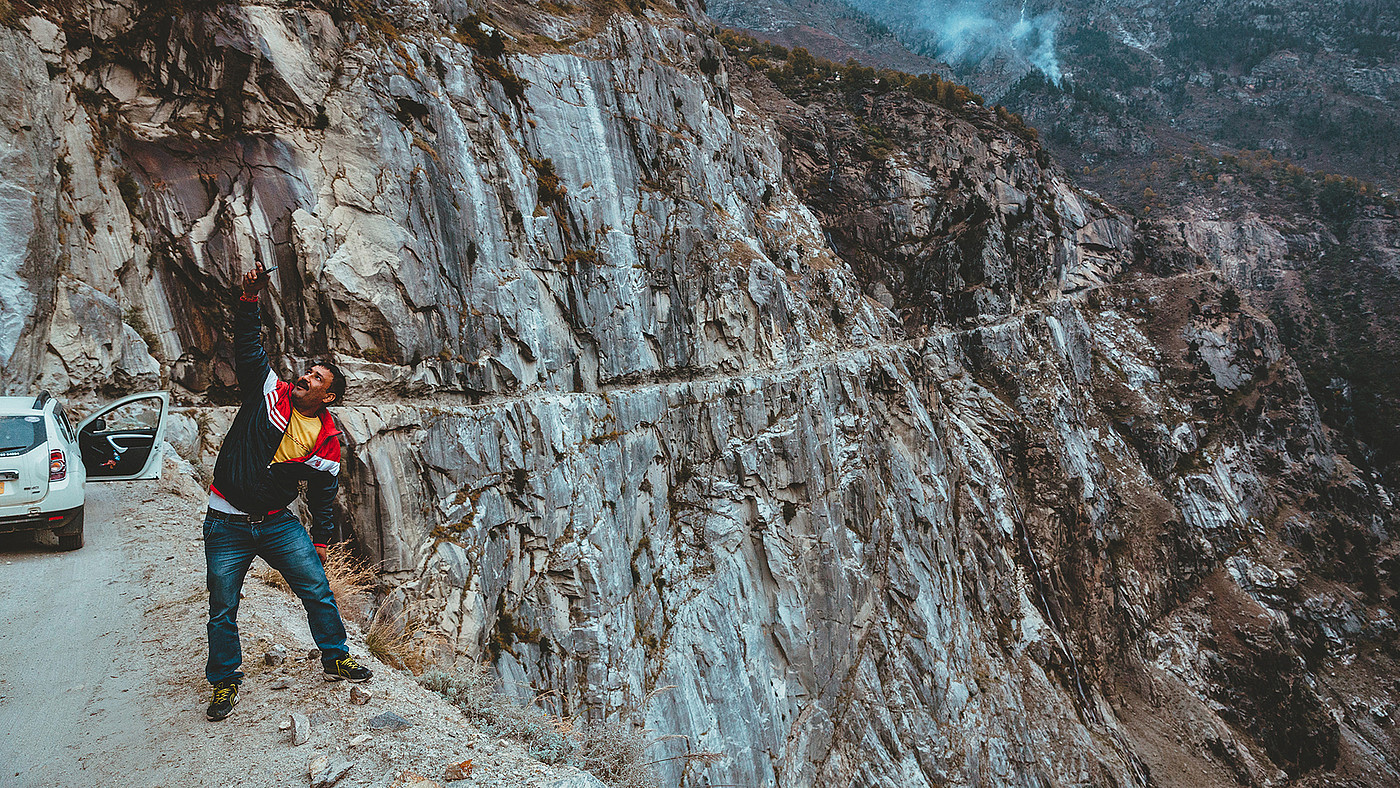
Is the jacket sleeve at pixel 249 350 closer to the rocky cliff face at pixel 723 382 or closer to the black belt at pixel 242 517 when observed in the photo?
the black belt at pixel 242 517

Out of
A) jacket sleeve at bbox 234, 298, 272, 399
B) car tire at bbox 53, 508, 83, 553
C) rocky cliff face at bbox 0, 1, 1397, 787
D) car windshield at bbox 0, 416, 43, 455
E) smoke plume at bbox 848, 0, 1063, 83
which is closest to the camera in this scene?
jacket sleeve at bbox 234, 298, 272, 399

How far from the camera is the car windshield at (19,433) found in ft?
20.7

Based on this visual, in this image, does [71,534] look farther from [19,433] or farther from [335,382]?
[335,382]

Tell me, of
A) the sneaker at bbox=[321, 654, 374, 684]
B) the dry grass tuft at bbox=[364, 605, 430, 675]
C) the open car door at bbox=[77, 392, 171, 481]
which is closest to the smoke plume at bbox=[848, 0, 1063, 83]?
the dry grass tuft at bbox=[364, 605, 430, 675]

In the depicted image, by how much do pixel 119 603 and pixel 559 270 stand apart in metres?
14.8

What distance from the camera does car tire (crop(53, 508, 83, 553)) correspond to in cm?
683

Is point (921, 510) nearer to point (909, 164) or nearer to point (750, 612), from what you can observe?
point (750, 612)

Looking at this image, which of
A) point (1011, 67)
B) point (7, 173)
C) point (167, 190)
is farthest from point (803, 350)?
point (1011, 67)

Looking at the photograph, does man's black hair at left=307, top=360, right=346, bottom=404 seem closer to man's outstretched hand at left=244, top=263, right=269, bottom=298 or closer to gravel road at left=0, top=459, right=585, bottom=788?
man's outstretched hand at left=244, top=263, right=269, bottom=298

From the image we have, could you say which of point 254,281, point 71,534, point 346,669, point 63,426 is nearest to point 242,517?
point 346,669

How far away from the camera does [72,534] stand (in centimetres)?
688

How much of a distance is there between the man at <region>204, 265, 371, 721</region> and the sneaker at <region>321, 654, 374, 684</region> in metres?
0.42

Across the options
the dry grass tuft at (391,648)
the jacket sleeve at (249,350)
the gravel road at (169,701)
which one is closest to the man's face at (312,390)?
the jacket sleeve at (249,350)

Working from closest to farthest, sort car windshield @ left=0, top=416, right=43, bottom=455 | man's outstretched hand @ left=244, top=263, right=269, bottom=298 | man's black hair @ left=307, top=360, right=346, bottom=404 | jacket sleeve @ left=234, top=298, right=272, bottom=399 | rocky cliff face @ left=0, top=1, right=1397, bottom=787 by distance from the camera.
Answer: man's outstretched hand @ left=244, top=263, right=269, bottom=298 < jacket sleeve @ left=234, top=298, right=272, bottom=399 < man's black hair @ left=307, top=360, right=346, bottom=404 < car windshield @ left=0, top=416, right=43, bottom=455 < rocky cliff face @ left=0, top=1, right=1397, bottom=787
